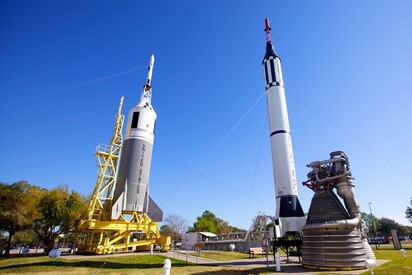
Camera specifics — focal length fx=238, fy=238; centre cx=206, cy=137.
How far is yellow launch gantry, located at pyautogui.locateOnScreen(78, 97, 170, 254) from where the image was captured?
23.5 meters

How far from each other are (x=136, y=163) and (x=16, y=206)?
584 inches

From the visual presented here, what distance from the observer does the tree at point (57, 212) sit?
32.6 metres

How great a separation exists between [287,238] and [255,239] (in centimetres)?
2920

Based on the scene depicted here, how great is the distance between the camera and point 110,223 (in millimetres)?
23844

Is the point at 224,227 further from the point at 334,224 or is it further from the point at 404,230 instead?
the point at 334,224

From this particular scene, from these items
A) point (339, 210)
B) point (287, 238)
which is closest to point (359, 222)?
point (339, 210)

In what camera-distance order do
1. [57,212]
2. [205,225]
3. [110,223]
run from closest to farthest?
[110,223] → [57,212] → [205,225]

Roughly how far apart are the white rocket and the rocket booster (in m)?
14.3

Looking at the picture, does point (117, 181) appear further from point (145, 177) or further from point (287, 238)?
point (287, 238)

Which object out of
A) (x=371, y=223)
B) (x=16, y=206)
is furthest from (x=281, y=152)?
(x=371, y=223)

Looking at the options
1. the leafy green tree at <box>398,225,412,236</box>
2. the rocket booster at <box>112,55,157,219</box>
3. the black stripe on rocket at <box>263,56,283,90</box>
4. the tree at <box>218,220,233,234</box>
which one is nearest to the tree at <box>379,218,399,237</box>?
the leafy green tree at <box>398,225,412,236</box>

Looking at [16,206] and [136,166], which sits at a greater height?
[136,166]

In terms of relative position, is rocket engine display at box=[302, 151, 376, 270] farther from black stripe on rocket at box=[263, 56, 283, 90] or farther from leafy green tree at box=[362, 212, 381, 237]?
leafy green tree at box=[362, 212, 381, 237]

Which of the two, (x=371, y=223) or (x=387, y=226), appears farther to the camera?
(x=371, y=223)
